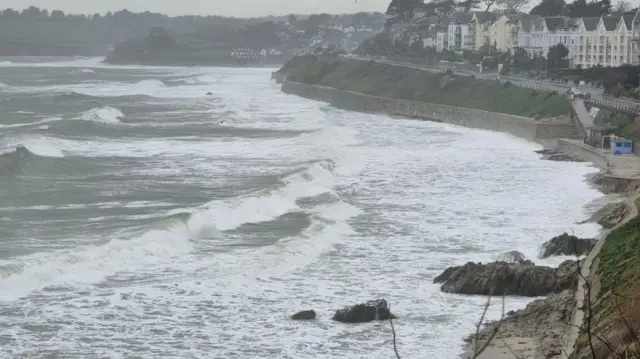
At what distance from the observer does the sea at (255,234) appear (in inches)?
697

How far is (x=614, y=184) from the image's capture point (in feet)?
108

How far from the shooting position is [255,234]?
87.6 ft

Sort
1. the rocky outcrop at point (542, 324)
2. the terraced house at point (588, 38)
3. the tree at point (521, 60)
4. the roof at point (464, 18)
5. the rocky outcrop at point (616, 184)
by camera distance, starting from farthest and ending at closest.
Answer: the roof at point (464, 18) < the tree at point (521, 60) < the terraced house at point (588, 38) < the rocky outcrop at point (616, 184) < the rocky outcrop at point (542, 324)

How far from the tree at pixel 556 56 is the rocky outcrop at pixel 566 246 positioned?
6100 cm

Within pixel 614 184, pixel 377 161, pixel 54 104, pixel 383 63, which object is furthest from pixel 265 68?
pixel 614 184

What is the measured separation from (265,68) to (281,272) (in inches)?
6348

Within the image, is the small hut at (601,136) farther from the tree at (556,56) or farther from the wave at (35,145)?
the tree at (556,56)

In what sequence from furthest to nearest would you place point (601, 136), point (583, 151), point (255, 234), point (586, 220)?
point (601, 136) < point (583, 151) < point (586, 220) < point (255, 234)

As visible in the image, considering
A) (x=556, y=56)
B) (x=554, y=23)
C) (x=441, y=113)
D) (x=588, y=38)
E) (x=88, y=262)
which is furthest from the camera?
(x=554, y=23)

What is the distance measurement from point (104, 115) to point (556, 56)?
3550 centimetres

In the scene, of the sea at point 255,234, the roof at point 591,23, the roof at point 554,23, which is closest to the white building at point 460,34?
the roof at point 554,23

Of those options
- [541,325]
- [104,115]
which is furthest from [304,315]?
[104,115]

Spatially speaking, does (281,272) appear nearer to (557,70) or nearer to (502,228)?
(502,228)

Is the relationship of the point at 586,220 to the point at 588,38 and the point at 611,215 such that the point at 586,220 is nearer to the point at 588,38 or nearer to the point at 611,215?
the point at 611,215
